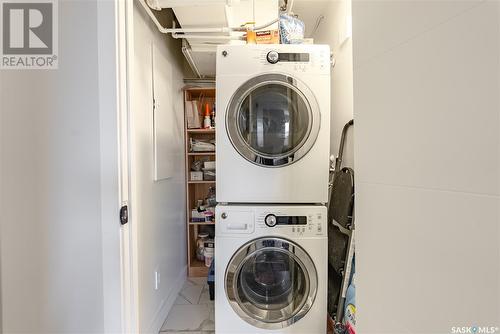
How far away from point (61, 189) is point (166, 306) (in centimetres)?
126

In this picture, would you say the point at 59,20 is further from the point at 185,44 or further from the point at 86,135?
the point at 185,44

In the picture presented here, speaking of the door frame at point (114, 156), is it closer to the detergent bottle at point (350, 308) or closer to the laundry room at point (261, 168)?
the laundry room at point (261, 168)

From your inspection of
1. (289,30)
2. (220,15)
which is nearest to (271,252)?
(289,30)

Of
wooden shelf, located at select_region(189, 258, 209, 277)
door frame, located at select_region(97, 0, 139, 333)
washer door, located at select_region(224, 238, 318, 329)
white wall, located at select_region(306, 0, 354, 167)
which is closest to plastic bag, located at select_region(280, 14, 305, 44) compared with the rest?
white wall, located at select_region(306, 0, 354, 167)

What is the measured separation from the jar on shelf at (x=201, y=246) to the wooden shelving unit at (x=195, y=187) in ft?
0.15

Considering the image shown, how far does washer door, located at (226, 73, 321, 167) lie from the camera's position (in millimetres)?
1373

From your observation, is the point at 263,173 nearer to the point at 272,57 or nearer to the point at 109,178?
the point at 272,57

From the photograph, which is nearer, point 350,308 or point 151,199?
point 350,308

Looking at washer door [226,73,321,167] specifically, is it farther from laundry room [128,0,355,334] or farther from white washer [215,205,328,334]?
white washer [215,205,328,334]

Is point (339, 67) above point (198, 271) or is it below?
above

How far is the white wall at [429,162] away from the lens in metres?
0.40

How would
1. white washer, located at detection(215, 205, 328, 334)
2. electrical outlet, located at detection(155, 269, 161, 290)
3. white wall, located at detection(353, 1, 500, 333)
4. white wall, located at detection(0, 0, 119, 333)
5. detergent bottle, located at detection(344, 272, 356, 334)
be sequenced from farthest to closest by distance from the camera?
electrical outlet, located at detection(155, 269, 161, 290) < white washer, located at detection(215, 205, 328, 334) < detergent bottle, located at detection(344, 272, 356, 334) < white wall, located at detection(0, 0, 119, 333) < white wall, located at detection(353, 1, 500, 333)

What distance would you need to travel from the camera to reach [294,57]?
1371 mm

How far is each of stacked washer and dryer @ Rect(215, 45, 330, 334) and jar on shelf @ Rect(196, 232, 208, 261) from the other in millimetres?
1061
